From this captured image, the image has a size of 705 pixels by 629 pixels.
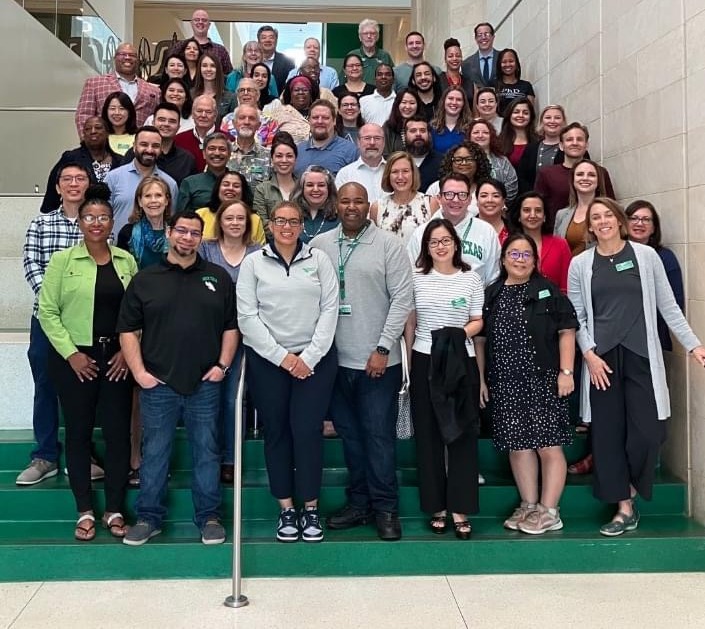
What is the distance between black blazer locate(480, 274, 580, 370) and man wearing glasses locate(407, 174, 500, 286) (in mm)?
364

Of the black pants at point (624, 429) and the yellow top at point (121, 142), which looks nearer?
the black pants at point (624, 429)

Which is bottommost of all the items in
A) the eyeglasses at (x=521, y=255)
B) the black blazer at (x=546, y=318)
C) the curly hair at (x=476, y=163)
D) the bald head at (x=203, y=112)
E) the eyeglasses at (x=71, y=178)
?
the black blazer at (x=546, y=318)

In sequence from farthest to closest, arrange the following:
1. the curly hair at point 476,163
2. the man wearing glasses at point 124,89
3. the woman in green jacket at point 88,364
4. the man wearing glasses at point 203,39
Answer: the man wearing glasses at point 203,39
the man wearing glasses at point 124,89
the curly hair at point 476,163
the woman in green jacket at point 88,364

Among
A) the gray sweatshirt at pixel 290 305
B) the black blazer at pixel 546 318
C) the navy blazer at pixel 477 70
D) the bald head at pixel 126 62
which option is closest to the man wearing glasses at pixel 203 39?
the bald head at pixel 126 62

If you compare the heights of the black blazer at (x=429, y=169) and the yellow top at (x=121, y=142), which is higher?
the yellow top at (x=121, y=142)

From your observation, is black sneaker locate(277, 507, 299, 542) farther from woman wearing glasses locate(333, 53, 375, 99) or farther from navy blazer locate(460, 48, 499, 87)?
navy blazer locate(460, 48, 499, 87)

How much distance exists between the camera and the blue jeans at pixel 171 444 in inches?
145

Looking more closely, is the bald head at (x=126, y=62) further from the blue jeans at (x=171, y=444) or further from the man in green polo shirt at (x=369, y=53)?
the blue jeans at (x=171, y=444)

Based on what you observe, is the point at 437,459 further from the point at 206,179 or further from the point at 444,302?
the point at 206,179

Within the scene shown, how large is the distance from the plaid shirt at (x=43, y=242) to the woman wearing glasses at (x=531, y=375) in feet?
7.73

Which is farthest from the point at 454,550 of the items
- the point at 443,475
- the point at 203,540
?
the point at 203,540

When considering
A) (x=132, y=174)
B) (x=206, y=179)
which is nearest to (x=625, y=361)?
(x=206, y=179)

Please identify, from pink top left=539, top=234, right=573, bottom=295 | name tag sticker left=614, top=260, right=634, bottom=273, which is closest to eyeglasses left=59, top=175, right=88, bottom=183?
pink top left=539, top=234, right=573, bottom=295

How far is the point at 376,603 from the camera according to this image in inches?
132
